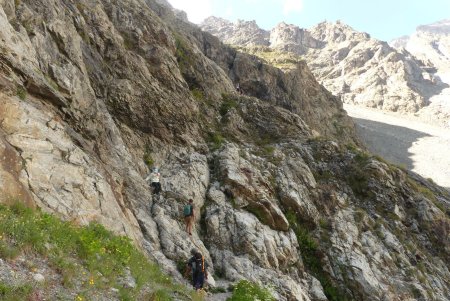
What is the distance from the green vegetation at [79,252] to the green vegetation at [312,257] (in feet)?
37.7

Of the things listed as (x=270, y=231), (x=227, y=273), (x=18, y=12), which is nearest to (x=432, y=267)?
(x=270, y=231)

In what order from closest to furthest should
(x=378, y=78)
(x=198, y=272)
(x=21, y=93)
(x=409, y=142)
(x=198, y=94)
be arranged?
(x=21, y=93)
(x=198, y=272)
(x=198, y=94)
(x=409, y=142)
(x=378, y=78)

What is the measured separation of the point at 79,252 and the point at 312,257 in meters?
16.6

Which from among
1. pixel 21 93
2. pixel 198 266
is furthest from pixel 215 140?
pixel 21 93

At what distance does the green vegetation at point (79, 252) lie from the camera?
10.4 metres

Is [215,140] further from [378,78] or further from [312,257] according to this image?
[378,78]

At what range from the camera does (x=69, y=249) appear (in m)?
12.2

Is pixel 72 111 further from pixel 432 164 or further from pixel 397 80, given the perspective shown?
pixel 397 80

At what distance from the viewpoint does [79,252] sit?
12445mm

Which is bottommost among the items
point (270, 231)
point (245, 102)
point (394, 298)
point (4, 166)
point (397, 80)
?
point (394, 298)

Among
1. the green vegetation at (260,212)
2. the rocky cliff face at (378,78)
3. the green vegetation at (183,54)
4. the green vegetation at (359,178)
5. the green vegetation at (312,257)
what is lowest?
the green vegetation at (312,257)

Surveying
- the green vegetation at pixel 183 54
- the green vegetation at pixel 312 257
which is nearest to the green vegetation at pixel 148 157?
the green vegetation at pixel 312 257

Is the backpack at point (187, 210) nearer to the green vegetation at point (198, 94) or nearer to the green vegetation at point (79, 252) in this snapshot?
the green vegetation at point (79, 252)

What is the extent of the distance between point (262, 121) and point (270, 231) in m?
15.6
